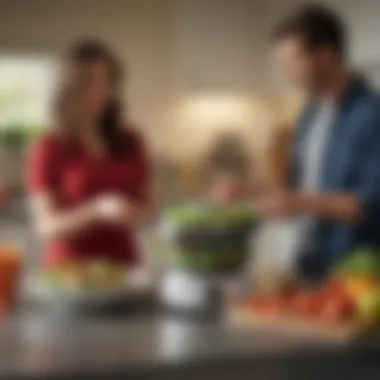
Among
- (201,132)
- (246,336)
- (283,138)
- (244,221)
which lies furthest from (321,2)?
(246,336)

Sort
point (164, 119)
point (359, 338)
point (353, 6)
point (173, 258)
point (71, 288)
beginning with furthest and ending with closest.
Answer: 1. point (164, 119)
2. point (353, 6)
3. point (173, 258)
4. point (71, 288)
5. point (359, 338)

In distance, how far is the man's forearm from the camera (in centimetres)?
228

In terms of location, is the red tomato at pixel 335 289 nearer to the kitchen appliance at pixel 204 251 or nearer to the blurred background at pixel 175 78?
Answer: the kitchen appliance at pixel 204 251

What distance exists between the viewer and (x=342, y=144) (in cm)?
241

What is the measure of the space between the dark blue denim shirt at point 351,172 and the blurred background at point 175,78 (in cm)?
192

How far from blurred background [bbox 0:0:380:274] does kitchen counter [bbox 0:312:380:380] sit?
103 inches

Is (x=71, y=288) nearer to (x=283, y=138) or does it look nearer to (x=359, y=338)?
(x=359, y=338)

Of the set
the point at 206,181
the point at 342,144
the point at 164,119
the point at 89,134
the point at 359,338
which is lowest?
the point at 359,338

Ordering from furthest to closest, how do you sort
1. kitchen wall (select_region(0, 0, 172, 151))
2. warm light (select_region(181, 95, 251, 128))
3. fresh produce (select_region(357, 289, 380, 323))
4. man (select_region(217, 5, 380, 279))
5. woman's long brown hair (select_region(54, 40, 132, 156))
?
warm light (select_region(181, 95, 251, 128)), kitchen wall (select_region(0, 0, 172, 151)), woman's long brown hair (select_region(54, 40, 132, 156)), man (select_region(217, 5, 380, 279)), fresh produce (select_region(357, 289, 380, 323))

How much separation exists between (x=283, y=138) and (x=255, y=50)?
565 mm

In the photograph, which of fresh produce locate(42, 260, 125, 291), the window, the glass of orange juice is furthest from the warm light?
the glass of orange juice

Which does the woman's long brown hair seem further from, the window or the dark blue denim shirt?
the window

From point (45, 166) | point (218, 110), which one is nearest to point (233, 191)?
point (45, 166)

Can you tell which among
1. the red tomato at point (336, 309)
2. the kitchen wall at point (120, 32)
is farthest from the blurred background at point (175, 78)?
the red tomato at point (336, 309)
